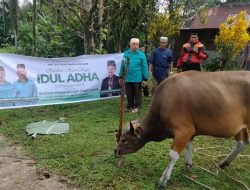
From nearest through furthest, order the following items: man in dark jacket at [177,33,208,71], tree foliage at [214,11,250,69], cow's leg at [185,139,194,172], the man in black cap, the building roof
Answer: cow's leg at [185,139,194,172] → man in dark jacket at [177,33,208,71] → the man in black cap → tree foliage at [214,11,250,69] → the building roof

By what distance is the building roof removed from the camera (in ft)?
71.8

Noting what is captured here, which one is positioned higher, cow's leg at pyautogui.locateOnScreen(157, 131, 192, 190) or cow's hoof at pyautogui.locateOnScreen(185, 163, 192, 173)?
cow's leg at pyautogui.locateOnScreen(157, 131, 192, 190)

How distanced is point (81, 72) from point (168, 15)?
9.44m

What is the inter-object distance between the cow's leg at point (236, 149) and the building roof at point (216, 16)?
1699 centimetres

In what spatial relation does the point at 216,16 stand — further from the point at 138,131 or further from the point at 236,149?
the point at 138,131

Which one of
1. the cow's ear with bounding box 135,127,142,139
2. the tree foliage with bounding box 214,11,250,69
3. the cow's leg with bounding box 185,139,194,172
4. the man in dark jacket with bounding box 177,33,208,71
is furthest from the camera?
the tree foliage with bounding box 214,11,250,69

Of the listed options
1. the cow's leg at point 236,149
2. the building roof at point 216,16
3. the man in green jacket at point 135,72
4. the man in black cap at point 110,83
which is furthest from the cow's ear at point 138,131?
the building roof at point 216,16

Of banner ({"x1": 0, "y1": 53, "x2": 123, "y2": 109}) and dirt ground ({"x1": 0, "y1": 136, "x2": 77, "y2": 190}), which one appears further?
banner ({"x1": 0, "y1": 53, "x2": 123, "y2": 109})

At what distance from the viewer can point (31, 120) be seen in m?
8.26

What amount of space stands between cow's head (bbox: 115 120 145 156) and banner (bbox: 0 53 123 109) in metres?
Answer: 4.23

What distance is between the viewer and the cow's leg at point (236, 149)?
17.4 feet

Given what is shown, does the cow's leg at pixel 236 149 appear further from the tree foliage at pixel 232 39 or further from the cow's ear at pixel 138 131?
the tree foliage at pixel 232 39

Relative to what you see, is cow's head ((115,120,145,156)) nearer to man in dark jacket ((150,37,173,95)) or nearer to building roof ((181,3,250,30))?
man in dark jacket ((150,37,173,95))

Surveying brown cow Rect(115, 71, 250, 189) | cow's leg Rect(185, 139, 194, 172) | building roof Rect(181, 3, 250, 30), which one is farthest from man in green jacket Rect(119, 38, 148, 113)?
building roof Rect(181, 3, 250, 30)
